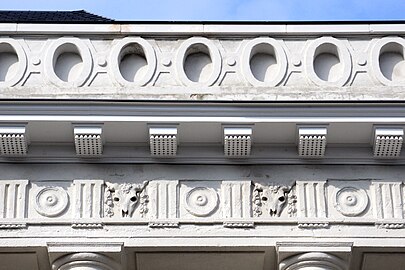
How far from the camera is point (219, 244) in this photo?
63.1 feet

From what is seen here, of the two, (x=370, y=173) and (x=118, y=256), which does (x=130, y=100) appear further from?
(x=370, y=173)

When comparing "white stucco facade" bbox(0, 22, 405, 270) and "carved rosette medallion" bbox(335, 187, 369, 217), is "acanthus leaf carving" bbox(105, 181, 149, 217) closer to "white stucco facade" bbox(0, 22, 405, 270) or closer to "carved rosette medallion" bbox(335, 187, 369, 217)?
"white stucco facade" bbox(0, 22, 405, 270)

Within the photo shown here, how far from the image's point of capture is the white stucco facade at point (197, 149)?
19.3 m

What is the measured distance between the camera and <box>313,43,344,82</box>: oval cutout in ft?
66.7

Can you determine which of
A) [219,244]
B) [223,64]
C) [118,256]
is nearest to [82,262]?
[118,256]

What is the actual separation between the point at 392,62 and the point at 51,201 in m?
4.83

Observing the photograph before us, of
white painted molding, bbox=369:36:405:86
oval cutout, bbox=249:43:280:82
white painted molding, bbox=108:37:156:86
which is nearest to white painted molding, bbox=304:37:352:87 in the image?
white painted molding, bbox=369:36:405:86

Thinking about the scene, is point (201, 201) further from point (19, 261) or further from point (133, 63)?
point (19, 261)

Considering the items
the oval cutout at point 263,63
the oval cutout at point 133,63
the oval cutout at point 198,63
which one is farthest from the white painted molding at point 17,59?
the oval cutout at point 263,63

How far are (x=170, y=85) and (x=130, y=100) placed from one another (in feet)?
2.80

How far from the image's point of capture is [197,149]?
19.9m

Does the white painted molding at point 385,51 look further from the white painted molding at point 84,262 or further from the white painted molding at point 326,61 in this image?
the white painted molding at point 84,262

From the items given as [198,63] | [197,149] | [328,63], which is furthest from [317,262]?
[198,63]

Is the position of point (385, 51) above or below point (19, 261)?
above
